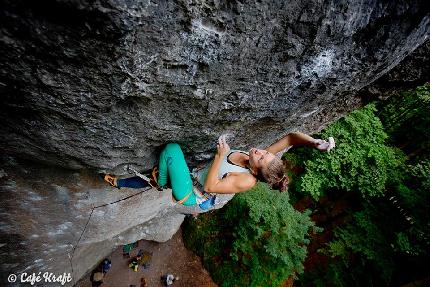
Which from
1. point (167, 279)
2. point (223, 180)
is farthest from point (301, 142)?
point (167, 279)

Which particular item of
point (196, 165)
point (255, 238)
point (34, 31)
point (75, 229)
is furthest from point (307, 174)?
point (34, 31)

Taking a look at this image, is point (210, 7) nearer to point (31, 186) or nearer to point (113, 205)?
point (31, 186)

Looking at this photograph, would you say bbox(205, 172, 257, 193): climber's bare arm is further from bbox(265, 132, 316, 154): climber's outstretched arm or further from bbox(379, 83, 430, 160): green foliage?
bbox(379, 83, 430, 160): green foliage

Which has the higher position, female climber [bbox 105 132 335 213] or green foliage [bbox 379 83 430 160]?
green foliage [bbox 379 83 430 160]

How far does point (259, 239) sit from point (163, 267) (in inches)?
132

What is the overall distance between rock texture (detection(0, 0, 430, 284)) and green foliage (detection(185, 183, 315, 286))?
405cm

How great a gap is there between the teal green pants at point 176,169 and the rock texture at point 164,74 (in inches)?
5.1

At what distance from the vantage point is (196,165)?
14.7ft

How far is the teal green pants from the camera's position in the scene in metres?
3.43

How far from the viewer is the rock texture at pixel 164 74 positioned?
1.87m

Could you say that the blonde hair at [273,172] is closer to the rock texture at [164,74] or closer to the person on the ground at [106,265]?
the rock texture at [164,74]

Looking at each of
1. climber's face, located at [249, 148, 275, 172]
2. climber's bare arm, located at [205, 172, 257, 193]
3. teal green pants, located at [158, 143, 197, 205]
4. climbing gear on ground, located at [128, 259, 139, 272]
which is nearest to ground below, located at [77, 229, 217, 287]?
climbing gear on ground, located at [128, 259, 139, 272]

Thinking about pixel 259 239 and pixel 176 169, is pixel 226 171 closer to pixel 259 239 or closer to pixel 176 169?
pixel 176 169

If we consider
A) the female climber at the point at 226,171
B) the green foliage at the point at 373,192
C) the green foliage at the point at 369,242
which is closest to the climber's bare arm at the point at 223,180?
the female climber at the point at 226,171
